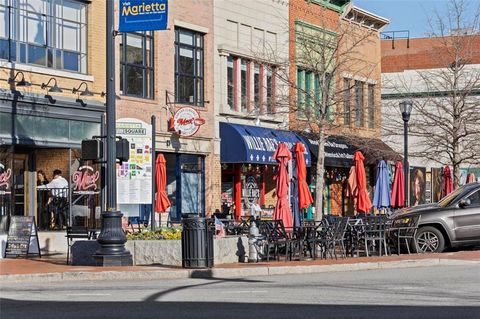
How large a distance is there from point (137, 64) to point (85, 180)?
4.26 meters

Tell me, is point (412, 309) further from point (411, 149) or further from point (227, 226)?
point (411, 149)

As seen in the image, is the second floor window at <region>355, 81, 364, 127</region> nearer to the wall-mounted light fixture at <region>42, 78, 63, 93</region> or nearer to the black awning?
the black awning

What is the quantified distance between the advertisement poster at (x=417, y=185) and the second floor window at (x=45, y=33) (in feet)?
75.3

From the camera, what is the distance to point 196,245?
62.7ft

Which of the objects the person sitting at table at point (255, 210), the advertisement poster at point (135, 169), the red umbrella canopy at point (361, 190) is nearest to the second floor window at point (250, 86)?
the person sitting at table at point (255, 210)

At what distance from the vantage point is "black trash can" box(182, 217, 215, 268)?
752 inches

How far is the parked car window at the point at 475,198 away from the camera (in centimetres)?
2405

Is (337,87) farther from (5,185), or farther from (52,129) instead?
(5,185)

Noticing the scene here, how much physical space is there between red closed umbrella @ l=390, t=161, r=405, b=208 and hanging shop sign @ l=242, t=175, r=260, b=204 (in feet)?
16.5

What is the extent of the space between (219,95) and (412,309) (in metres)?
20.2

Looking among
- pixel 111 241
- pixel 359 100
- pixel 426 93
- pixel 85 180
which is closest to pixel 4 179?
pixel 85 180

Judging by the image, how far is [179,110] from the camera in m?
29.3

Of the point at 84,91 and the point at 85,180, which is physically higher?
the point at 84,91

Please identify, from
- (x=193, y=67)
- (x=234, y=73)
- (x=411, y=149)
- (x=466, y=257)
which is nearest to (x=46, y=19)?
(x=193, y=67)
